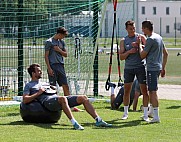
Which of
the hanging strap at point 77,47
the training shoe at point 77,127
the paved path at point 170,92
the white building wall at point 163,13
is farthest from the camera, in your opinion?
the white building wall at point 163,13

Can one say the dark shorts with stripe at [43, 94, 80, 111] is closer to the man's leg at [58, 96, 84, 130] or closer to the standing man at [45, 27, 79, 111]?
the man's leg at [58, 96, 84, 130]

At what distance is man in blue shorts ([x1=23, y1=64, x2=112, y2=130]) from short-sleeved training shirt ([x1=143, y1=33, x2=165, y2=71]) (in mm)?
1378

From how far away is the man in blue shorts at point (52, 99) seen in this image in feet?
34.7

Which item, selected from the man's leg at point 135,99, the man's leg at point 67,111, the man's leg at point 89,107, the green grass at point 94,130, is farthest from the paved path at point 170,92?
the man's leg at point 67,111

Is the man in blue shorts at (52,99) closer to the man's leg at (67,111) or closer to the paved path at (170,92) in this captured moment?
the man's leg at (67,111)

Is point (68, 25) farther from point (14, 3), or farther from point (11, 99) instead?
point (11, 99)

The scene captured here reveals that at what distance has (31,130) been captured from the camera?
1023cm

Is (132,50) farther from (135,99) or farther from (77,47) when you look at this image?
(77,47)

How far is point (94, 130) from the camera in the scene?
404 inches

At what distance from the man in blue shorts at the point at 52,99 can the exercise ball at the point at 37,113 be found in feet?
0.25

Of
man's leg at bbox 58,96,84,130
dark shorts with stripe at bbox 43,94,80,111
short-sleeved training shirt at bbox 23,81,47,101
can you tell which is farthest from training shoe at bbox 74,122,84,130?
short-sleeved training shirt at bbox 23,81,47,101

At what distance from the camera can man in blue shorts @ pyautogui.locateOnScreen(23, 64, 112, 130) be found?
416 inches

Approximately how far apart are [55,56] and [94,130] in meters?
2.84

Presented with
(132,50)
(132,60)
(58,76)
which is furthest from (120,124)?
(58,76)
